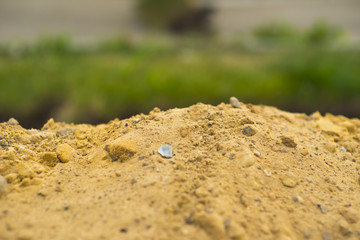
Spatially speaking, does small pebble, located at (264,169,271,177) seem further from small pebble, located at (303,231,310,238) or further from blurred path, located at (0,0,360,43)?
blurred path, located at (0,0,360,43)

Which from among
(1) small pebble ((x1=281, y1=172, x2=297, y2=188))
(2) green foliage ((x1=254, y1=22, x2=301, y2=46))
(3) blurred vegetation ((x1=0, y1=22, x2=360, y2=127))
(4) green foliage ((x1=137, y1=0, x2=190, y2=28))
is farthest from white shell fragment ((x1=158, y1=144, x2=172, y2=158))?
(4) green foliage ((x1=137, y1=0, x2=190, y2=28))

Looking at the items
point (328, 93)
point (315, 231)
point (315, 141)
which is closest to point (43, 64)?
point (328, 93)

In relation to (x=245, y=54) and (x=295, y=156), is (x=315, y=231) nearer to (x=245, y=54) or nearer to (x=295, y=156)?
(x=295, y=156)

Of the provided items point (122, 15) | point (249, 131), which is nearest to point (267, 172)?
point (249, 131)

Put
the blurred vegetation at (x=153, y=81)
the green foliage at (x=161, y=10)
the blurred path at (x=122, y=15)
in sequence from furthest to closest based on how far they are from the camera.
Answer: the blurred path at (x=122, y=15) < the green foliage at (x=161, y=10) < the blurred vegetation at (x=153, y=81)

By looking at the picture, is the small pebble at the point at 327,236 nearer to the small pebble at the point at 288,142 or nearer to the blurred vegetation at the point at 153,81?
the small pebble at the point at 288,142

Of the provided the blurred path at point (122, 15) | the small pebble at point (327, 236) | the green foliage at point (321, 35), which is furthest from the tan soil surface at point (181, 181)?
the blurred path at point (122, 15)
